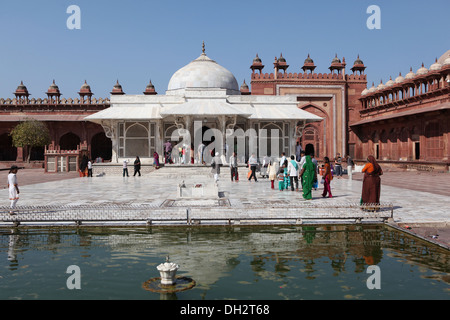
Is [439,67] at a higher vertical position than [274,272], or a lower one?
higher

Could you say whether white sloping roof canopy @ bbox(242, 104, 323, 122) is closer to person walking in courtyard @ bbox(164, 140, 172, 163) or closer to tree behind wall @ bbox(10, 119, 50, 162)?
person walking in courtyard @ bbox(164, 140, 172, 163)

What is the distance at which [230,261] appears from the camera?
4902 millimetres

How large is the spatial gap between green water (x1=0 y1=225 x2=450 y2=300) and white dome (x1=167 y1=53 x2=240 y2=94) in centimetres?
2037

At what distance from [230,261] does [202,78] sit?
2237cm

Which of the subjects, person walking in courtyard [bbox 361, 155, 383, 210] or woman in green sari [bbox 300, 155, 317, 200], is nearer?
person walking in courtyard [bbox 361, 155, 383, 210]

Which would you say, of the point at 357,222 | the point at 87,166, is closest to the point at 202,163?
the point at 87,166

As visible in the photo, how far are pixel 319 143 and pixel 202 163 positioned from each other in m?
18.8

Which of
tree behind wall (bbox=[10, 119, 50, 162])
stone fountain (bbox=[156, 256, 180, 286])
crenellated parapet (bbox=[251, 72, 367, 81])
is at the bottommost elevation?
stone fountain (bbox=[156, 256, 180, 286])

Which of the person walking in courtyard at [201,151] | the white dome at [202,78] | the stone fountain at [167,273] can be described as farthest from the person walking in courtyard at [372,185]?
the white dome at [202,78]

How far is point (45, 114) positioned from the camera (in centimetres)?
3525

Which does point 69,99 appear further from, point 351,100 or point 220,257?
point 220,257

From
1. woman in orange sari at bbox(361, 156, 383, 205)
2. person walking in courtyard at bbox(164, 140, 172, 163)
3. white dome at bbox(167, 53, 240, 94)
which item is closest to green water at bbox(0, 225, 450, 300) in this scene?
woman in orange sari at bbox(361, 156, 383, 205)

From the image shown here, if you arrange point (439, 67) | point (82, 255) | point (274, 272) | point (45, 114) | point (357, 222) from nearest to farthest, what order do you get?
point (274, 272) → point (82, 255) → point (357, 222) → point (439, 67) → point (45, 114)

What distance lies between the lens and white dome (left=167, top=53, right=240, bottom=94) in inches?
1031
